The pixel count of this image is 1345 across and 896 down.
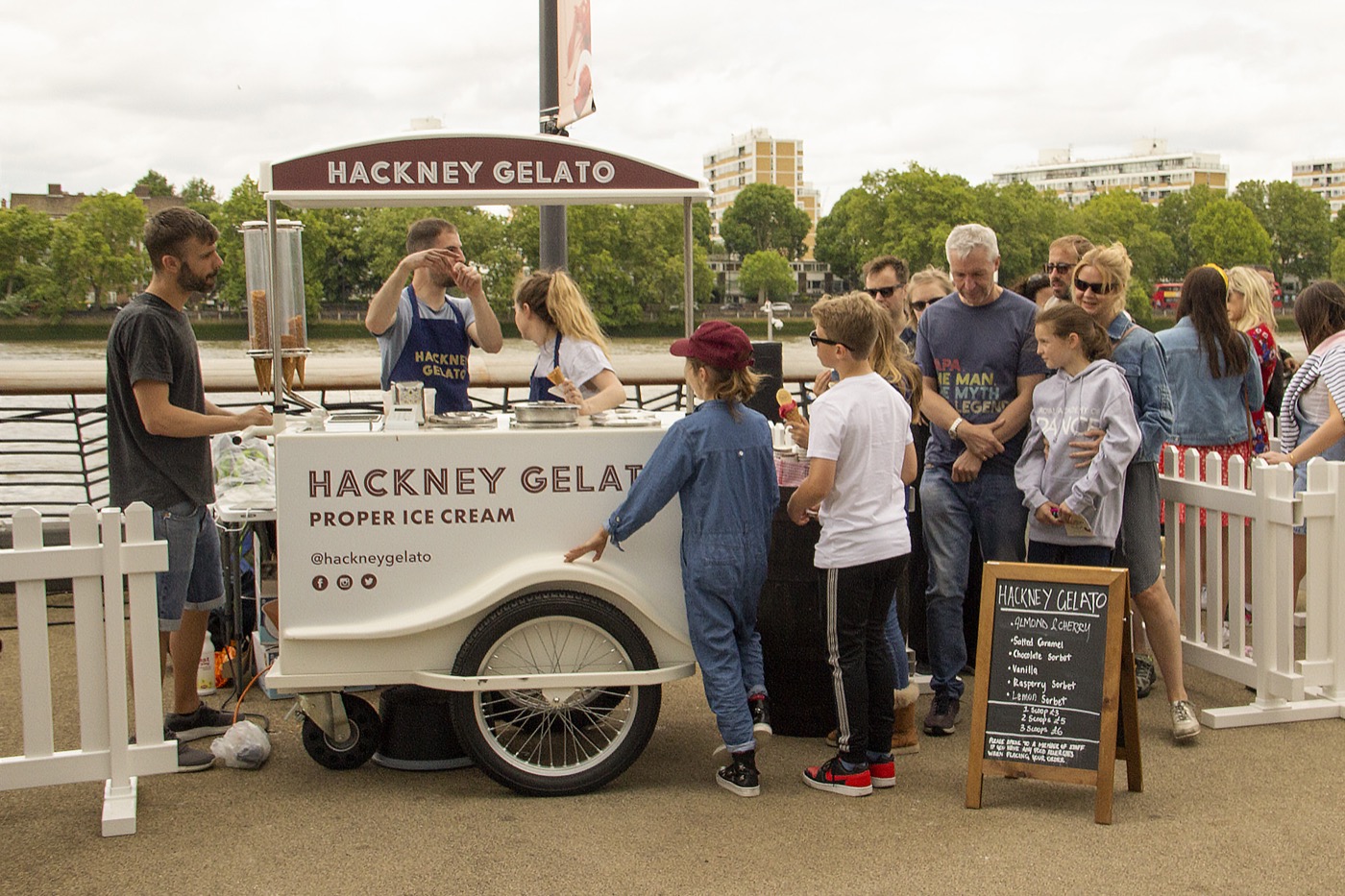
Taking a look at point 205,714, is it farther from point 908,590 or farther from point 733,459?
point 908,590

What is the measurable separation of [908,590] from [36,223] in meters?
82.1

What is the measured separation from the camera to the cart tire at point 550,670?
3965 mm

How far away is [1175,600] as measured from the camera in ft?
17.8

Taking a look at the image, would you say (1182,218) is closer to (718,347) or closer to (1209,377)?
(1209,377)

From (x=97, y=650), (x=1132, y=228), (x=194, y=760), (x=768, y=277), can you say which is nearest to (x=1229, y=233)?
(x=1132, y=228)

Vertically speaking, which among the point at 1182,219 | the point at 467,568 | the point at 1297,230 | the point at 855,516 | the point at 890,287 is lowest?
the point at 467,568

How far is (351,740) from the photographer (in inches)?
168

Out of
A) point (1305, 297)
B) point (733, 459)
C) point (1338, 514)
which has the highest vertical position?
point (1305, 297)

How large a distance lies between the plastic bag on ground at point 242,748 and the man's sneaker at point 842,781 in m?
1.98

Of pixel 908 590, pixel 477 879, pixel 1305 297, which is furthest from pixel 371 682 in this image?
pixel 1305 297

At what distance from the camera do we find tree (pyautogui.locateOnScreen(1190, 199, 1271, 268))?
393 feet

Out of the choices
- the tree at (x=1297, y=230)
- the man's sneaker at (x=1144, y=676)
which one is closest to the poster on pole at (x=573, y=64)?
the man's sneaker at (x=1144, y=676)

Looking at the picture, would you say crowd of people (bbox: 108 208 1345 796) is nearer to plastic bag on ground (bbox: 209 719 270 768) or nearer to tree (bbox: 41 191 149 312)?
plastic bag on ground (bbox: 209 719 270 768)

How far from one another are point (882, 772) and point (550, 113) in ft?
13.1
